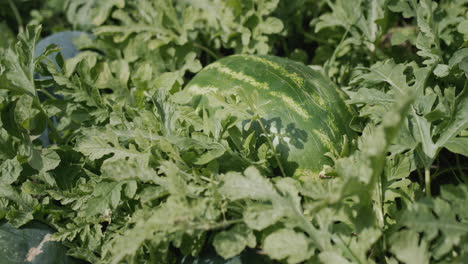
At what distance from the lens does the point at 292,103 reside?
6.69ft

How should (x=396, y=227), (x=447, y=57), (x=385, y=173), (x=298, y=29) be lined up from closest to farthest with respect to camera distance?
(x=396, y=227), (x=385, y=173), (x=447, y=57), (x=298, y=29)

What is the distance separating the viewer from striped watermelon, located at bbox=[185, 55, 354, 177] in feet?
6.48

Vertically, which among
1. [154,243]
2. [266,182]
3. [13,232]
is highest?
[266,182]

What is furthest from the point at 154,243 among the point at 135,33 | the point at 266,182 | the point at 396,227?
the point at 135,33

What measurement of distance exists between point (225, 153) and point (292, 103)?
393 mm

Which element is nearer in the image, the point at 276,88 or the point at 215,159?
the point at 215,159

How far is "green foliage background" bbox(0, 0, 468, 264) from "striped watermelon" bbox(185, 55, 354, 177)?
0.08 m

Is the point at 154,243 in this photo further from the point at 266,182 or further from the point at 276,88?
the point at 276,88

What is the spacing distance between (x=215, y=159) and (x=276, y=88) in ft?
1.54

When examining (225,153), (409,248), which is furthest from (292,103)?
(409,248)

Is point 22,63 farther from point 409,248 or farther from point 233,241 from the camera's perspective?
point 409,248

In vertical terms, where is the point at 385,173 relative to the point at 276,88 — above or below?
below

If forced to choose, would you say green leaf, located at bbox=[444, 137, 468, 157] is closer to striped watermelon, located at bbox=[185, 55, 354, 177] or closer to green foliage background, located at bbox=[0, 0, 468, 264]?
green foliage background, located at bbox=[0, 0, 468, 264]

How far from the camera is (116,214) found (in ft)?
6.30
